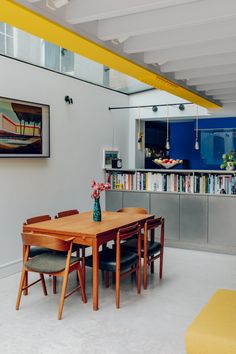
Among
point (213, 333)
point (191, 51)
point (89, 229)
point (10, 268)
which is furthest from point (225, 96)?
point (213, 333)

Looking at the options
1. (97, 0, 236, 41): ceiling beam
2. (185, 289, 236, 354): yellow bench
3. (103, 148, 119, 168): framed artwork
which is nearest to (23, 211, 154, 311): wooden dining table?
(185, 289, 236, 354): yellow bench

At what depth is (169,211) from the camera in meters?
6.57

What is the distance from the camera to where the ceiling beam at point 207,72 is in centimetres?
445

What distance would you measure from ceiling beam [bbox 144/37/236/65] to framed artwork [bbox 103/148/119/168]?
9.84ft

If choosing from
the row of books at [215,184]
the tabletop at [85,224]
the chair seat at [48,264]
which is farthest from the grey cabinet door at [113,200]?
the chair seat at [48,264]

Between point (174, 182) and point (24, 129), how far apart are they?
281 cm

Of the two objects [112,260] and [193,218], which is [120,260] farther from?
[193,218]

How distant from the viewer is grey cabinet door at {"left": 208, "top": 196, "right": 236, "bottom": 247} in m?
6.08

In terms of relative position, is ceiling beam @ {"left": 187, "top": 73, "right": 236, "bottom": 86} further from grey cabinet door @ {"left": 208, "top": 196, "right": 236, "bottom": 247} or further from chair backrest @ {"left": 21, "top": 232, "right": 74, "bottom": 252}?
chair backrest @ {"left": 21, "top": 232, "right": 74, "bottom": 252}

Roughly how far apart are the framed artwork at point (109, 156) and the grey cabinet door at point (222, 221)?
2037 mm

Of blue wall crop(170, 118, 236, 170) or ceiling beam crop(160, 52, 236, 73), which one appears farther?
blue wall crop(170, 118, 236, 170)

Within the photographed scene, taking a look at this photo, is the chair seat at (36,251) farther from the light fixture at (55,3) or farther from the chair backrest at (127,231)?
the light fixture at (55,3)

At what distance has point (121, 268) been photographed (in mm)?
4023

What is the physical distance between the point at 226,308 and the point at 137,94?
18.3 feet
